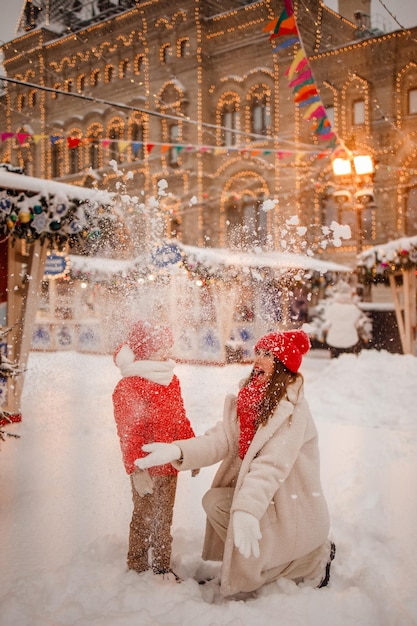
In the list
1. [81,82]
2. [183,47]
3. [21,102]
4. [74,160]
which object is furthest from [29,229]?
[21,102]

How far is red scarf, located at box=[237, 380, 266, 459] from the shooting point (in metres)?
2.78

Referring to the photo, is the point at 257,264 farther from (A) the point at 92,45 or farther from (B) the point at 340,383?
(A) the point at 92,45

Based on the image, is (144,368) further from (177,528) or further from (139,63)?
(139,63)

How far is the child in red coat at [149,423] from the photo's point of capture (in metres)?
2.83

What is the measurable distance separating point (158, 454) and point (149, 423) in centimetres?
23

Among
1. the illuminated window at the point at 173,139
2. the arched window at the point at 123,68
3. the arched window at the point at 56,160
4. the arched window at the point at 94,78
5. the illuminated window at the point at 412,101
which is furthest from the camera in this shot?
the arched window at the point at 56,160

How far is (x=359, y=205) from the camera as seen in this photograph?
10844 mm

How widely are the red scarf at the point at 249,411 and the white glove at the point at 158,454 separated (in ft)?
1.18

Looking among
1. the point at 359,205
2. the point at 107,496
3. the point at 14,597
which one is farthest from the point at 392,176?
the point at 14,597

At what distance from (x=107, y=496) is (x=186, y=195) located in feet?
61.3

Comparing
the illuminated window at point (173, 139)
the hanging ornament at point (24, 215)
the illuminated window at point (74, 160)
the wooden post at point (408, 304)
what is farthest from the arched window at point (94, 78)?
the hanging ornament at point (24, 215)

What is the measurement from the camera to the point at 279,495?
261cm

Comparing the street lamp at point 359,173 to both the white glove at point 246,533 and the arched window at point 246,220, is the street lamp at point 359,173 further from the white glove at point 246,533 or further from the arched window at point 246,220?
the arched window at point 246,220

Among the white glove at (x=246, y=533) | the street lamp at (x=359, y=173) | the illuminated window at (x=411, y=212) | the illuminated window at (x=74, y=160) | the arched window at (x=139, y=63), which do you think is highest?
the arched window at (x=139, y=63)
